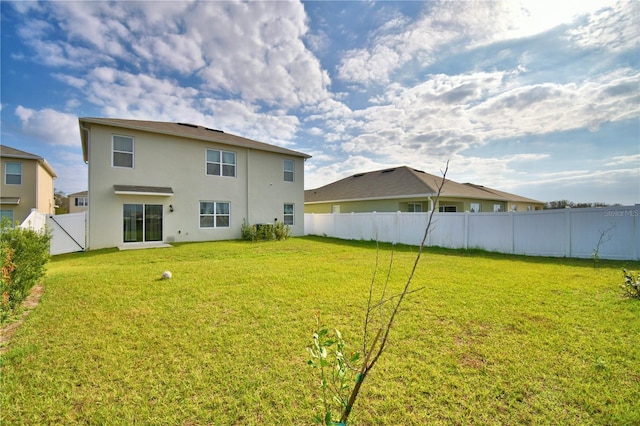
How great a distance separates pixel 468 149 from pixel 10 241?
15.6 m

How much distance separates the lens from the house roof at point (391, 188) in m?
16.4

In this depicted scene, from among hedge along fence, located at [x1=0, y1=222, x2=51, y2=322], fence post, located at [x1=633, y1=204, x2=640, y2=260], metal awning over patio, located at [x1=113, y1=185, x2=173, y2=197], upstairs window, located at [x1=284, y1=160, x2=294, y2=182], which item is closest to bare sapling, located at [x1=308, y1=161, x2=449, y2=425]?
hedge along fence, located at [x1=0, y1=222, x2=51, y2=322]

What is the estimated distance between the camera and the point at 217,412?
2082mm

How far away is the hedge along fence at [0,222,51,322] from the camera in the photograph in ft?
12.4

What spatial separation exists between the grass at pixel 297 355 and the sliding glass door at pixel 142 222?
7.33 metres

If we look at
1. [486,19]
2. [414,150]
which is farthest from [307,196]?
[486,19]

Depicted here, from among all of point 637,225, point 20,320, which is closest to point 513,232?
Result: point 637,225

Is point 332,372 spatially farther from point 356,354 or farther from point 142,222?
point 142,222

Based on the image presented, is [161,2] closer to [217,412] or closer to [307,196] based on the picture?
[217,412]

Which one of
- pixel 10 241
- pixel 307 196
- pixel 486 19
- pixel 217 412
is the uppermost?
pixel 486 19

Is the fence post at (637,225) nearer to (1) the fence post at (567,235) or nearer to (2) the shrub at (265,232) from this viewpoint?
(1) the fence post at (567,235)

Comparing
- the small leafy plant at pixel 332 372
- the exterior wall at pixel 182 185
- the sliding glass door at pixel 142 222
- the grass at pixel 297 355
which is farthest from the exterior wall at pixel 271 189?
the small leafy plant at pixel 332 372

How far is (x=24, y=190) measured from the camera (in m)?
18.1

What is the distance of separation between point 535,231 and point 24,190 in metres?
30.8
